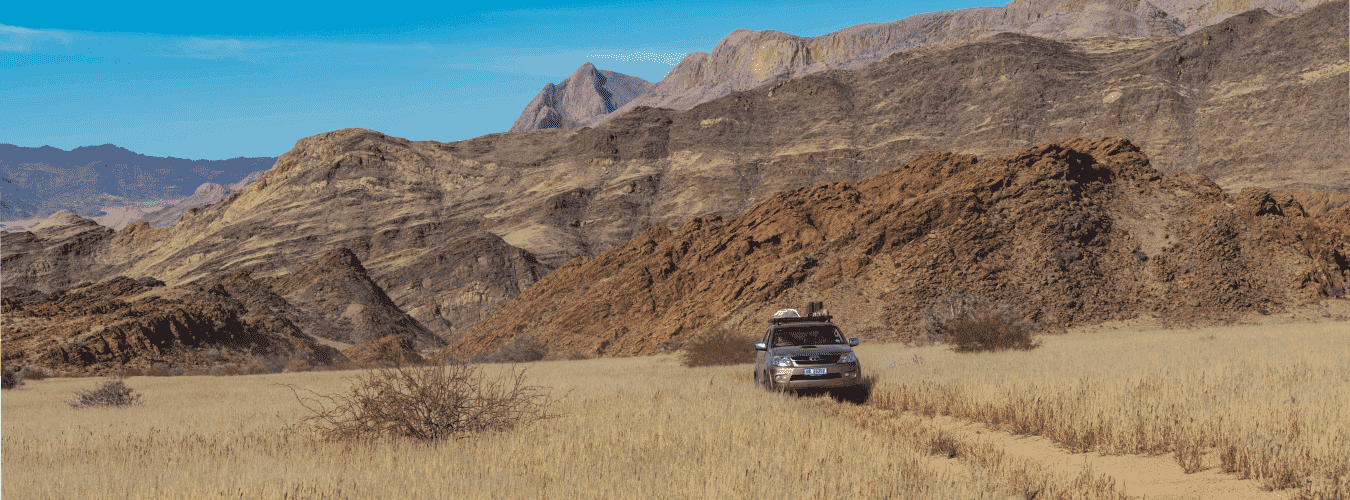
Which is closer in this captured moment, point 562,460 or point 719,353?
point 562,460

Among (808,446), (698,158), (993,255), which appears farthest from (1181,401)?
(698,158)

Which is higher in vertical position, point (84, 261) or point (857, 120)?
point (857, 120)

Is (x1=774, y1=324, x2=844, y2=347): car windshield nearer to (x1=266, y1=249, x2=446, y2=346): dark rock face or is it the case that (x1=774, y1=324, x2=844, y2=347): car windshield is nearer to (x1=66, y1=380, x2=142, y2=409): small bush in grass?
(x1=66, y1=380, x2=142, y2=409): small bush in grass

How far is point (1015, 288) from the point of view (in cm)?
3447

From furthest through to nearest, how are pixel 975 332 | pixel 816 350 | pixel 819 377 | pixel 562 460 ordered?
pixel 975 332 < pixel 816 350 < pixel 819 377 < pixel 562 460

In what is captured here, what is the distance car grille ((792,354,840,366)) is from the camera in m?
14.0

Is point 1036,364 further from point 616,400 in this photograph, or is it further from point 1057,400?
point 616,400

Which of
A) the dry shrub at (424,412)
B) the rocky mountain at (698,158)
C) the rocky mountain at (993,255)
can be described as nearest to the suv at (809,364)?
the dry shrub at (424,412)

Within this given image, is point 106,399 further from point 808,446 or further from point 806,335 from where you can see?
point 808,446

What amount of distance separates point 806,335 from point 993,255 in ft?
79.5

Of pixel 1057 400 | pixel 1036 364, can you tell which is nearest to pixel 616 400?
pixel 1057 400

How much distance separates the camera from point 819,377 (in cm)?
1385

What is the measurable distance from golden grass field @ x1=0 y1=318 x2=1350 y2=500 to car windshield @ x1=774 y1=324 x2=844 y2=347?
1.27m

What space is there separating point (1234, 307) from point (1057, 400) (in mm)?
26614
